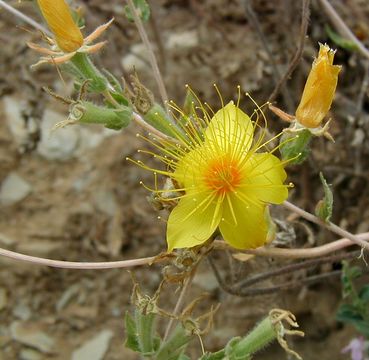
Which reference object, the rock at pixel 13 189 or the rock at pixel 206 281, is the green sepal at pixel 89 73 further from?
the rock at pixel 13 189

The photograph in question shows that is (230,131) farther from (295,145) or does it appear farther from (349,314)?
(349,314)

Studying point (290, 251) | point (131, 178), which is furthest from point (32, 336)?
point (290, 251)

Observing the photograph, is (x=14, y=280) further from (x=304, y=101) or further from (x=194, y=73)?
(x=304, y=101)

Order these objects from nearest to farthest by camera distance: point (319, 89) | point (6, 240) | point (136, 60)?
point (319, 89) < point (6, 240) < point (136, 60)

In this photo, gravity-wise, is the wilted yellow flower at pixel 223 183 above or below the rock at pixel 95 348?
above

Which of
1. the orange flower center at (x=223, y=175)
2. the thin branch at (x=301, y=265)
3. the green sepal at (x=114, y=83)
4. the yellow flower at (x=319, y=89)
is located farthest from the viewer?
the thin branch at (x=301, y=265)

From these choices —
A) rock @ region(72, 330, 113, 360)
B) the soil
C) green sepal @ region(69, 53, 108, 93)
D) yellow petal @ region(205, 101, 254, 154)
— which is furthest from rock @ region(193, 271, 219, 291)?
green sepal @ region(69, 53, 108, 93)

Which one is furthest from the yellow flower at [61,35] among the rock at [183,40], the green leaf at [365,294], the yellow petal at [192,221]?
the rock at [183,40]
